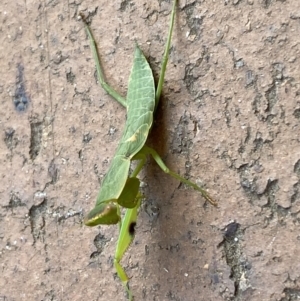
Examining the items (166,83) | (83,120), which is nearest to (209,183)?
(166,83)

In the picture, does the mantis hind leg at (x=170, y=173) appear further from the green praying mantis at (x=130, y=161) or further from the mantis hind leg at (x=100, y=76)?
the mantis hind leg at (x=100, y=76)

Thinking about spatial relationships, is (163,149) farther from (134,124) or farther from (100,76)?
(100,76)

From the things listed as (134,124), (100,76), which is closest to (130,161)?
(134,124)

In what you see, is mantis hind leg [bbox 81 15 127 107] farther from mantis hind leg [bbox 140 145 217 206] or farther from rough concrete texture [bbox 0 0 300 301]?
A: mantis hind leg [bbox 140 145 217 206]

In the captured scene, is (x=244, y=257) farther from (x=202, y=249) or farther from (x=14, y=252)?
(x=14, y=252)

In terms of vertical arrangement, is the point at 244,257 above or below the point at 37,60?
below

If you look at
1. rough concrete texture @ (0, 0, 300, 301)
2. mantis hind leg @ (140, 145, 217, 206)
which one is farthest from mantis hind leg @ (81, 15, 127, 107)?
mantis hind leg @ (140, 145, 217, 206)
